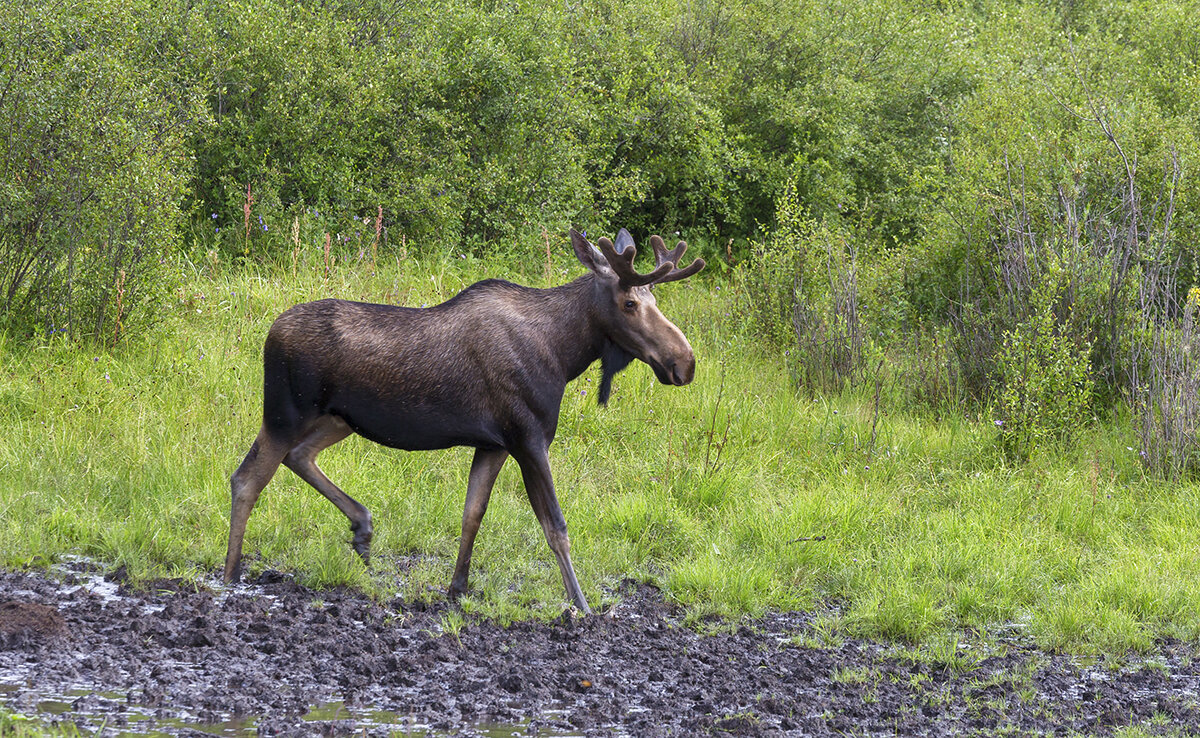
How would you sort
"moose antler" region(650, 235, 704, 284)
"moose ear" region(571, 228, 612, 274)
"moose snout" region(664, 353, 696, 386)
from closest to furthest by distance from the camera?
"moose antler" region(650, 235, 704, 284)
"moose snout" region(664, 353, 696, 386)
"moose ear" region(571, 228, 612, 274)

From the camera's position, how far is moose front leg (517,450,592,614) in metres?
6.74

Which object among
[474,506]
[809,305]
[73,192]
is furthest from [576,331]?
[809,305]

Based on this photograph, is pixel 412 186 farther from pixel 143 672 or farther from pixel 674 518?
pixel 143 672

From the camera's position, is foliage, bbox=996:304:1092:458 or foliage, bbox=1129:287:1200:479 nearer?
foliage, bbox=1129:287:1200:479

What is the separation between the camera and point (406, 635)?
6.30 m

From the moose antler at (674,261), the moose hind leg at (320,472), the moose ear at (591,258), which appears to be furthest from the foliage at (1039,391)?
the moose hind leg at (320,472)

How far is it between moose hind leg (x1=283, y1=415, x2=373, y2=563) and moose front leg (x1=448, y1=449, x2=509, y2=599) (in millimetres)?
628

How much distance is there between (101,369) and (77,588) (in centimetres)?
319

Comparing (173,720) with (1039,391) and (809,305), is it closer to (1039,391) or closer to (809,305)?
(1039,391)

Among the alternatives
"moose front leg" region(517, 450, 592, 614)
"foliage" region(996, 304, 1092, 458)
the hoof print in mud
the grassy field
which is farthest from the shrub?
the hoof print in mud

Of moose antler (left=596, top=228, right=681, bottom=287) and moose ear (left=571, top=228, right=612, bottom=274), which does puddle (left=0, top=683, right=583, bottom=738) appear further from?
moose ear (left=571, top=228, right=612, bottom=274)

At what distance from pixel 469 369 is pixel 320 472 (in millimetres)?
1106

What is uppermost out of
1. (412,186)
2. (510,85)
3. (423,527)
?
(510,85)

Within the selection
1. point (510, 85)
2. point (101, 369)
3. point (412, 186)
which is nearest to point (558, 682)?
point (101, 369)
